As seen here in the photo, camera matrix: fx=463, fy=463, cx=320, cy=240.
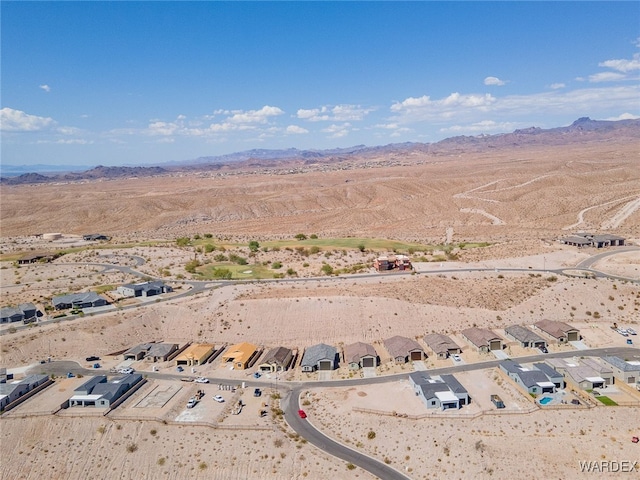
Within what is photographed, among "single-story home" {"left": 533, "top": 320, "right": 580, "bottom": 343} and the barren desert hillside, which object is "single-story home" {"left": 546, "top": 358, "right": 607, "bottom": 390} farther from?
the barren desert hillside

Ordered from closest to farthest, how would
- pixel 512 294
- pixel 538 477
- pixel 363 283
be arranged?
pixel 538 477 < pixel 512 294 < pixel 363 283

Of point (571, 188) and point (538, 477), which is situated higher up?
point (571, 188)

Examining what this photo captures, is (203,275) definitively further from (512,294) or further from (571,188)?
(571,188)

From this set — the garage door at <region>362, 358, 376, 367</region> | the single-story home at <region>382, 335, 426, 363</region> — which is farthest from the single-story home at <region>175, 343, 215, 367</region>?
the single-story home at <region>382, 335, 426, 363</region>

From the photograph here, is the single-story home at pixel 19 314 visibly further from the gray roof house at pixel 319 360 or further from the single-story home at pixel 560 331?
the single-story home at pixel 560 331

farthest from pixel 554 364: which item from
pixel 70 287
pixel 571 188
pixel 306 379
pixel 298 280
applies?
pixel 571 188

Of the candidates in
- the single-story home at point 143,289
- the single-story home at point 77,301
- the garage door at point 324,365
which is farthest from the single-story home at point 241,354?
the single-story home at point 77,301

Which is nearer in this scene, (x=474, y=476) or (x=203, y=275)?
(x=474, y=476)
